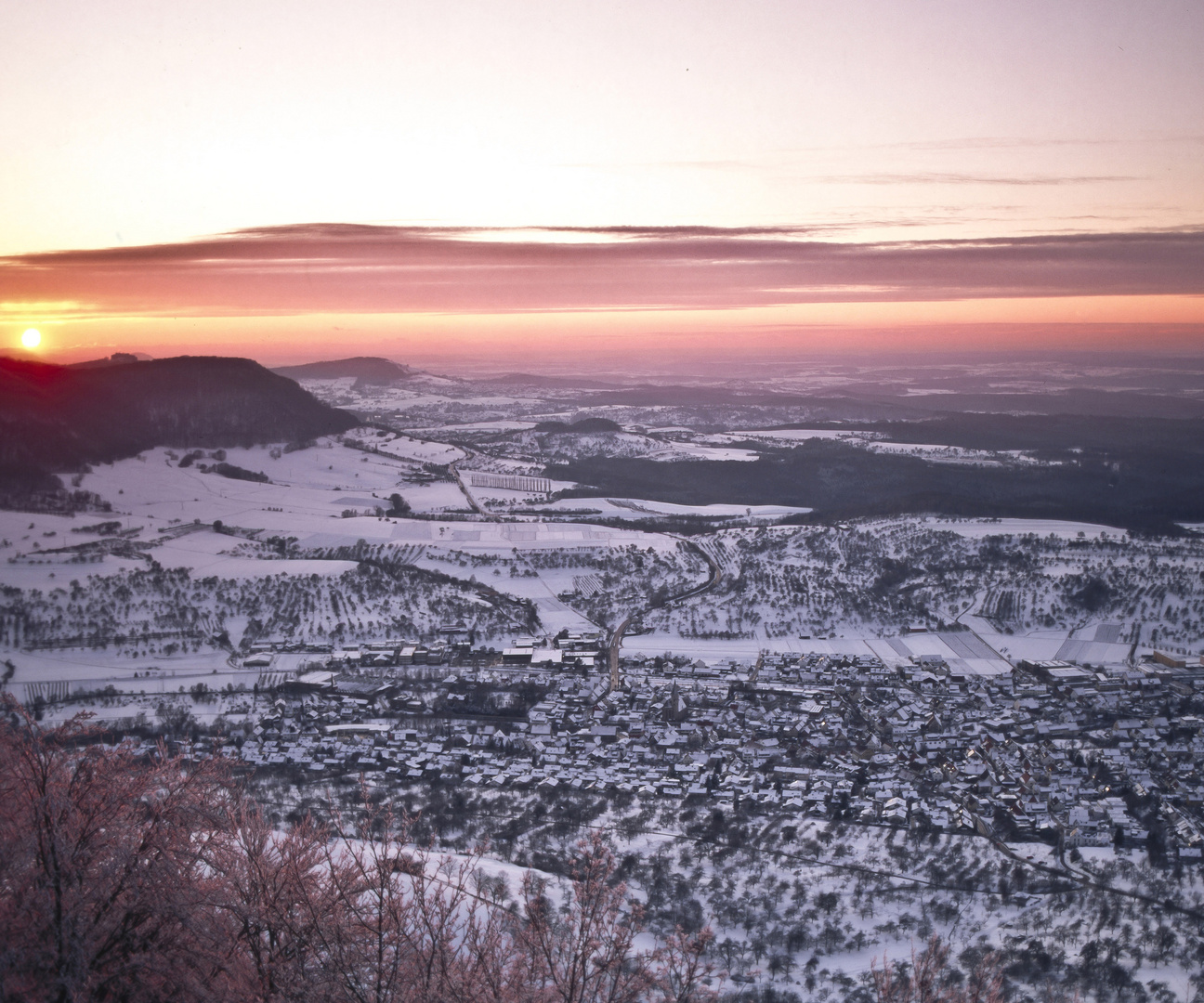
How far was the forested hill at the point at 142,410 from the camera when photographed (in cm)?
5675

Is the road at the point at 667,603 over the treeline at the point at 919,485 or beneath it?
beneath

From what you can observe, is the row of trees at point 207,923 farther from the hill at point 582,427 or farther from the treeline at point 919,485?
the hill at point 582,427

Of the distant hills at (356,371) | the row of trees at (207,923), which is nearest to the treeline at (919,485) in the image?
the row of trees at (207,923)

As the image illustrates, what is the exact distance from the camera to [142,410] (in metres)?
66.3

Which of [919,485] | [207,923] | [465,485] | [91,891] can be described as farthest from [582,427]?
[91,891]

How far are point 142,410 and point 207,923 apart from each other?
218 feet

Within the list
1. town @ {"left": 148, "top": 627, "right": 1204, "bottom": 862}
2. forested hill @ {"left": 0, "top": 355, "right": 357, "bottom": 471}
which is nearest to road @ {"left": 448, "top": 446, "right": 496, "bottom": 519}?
forested hill @ {"left": 0, "top": 355, "right": 357, "bottom": 471}

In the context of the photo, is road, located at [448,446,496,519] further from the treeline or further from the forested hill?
the forested hill

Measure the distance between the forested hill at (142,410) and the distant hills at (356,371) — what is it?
8025cm

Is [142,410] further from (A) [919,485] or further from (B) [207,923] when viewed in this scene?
(B) [207,923]

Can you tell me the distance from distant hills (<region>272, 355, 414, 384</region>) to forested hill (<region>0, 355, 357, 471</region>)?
8025 cm

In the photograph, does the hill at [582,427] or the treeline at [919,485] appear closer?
the treeline at [919,485]

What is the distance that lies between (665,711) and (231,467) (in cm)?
4651

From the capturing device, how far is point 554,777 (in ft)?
69.7
